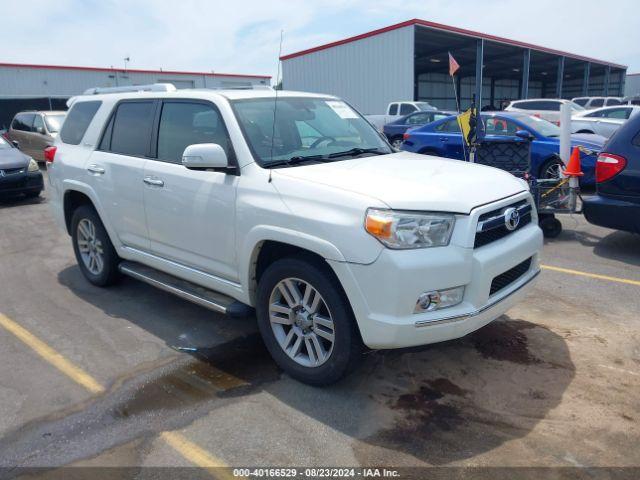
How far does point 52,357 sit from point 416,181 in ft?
9.89

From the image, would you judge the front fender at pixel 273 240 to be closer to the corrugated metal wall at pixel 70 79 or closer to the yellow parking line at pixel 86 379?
the yellow parking line at pixel 86 379

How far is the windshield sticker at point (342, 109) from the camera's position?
4.69 metres

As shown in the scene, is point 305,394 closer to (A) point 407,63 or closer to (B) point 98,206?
(B) point 98,206

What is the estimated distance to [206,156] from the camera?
360cm

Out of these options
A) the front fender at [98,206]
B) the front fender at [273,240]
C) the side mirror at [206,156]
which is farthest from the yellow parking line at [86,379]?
the side mirror at [206,156]

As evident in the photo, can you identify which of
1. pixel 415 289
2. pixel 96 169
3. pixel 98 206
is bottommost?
pixel 415 289

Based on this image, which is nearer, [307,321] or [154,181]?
[307,321]

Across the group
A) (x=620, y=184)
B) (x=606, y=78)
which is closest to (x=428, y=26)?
(x=620, y=184)

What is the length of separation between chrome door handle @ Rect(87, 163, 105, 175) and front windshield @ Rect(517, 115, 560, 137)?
322 inches

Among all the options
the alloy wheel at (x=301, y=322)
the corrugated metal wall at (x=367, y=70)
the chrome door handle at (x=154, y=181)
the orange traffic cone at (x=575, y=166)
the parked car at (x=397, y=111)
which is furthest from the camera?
the corrugated metal wall at (x=367, y=70)

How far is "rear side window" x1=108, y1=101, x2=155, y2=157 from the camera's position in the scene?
15.3 feet

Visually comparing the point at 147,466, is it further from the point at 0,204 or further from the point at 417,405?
the point at 0,204

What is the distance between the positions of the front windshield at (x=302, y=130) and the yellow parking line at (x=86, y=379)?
1659mm

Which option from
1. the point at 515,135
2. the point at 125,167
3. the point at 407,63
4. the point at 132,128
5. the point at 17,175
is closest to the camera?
the point at 125,167
